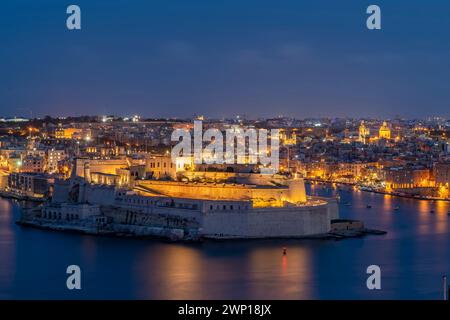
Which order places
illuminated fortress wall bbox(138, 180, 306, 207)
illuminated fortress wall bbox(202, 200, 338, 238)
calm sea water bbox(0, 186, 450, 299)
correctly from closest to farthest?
calm sea water bbox(0, 186, 450, 299) < illuminated fortress wall bbox(202, 200, 338, 238) < illuminated fortress wall bbox(138, 180, 306, 207)

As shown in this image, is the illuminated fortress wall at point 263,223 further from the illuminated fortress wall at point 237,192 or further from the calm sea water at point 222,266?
the illuminated fortress wall at point 237,192

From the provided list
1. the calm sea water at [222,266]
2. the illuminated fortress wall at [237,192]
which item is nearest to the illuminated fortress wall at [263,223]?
the calm sea water at [222,266]

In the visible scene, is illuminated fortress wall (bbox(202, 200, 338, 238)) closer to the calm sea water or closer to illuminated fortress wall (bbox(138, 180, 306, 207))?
the calm sea water

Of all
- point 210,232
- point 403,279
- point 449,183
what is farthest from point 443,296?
point 449,183

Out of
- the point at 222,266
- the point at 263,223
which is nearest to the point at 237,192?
the point at 263,223

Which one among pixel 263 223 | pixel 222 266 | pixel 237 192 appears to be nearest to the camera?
pixel 222 266

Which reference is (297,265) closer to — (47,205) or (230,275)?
(230,275)

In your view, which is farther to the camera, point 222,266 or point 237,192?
point 237,192

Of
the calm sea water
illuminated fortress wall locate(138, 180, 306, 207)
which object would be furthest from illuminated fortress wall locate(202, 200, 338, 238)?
illuminated fortress wall locate(138, 180, 306, 207)

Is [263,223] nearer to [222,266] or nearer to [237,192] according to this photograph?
[237,192]
